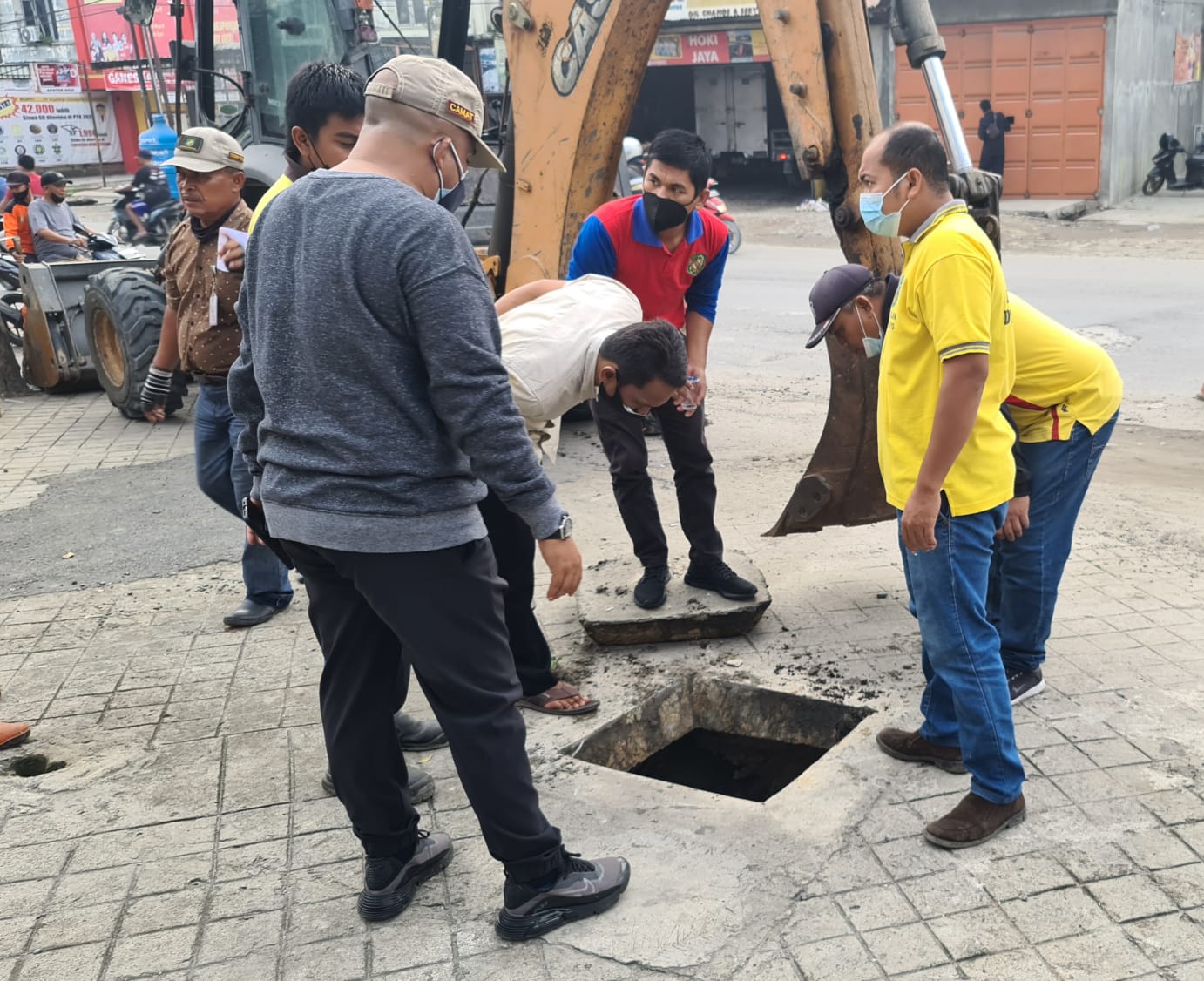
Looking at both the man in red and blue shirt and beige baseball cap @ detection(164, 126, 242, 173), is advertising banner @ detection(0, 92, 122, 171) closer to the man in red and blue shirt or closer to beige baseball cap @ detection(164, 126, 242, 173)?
beige baseball cap @ detection(164, 126, 242, 173)

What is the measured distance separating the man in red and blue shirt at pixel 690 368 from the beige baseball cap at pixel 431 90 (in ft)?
5.65

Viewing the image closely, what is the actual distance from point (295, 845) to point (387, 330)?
157 centimetres

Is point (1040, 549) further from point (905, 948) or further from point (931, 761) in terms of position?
point (905, 948)

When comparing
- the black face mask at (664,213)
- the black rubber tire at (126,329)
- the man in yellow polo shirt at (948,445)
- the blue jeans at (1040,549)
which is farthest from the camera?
the black rubber tire at (126,329)

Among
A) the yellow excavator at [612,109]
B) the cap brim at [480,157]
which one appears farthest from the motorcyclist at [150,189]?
the cap brim at [480,157]

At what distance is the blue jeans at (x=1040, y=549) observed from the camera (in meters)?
A: 3.43

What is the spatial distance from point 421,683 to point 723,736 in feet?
5.88

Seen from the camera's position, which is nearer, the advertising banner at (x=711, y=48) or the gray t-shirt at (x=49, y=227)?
the gray t-shirt at (x=49, y=227)

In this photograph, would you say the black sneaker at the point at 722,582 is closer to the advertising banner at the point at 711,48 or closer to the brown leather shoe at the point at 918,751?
the brown leather shoe at the point at 918,751

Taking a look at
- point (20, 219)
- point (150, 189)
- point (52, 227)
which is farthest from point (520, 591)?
point (150, 189)

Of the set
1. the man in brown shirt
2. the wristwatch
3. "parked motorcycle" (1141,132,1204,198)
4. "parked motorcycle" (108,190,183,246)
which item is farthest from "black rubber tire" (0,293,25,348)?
"parked motorcycle" (1141,132,1204,198)

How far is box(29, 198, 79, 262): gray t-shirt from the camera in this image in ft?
36.7

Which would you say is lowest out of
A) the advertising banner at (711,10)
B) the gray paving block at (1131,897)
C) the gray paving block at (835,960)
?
the gray paving block at (1131,897)

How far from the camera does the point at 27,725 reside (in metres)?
3.84
